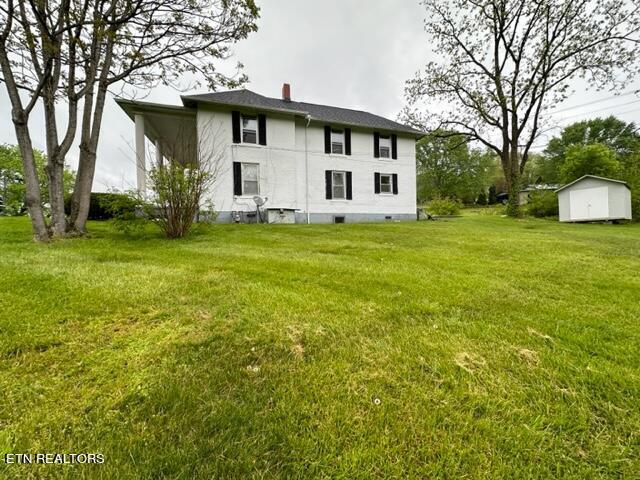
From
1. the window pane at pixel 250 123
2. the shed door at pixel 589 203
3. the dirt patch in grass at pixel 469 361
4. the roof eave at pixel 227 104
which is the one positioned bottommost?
the dirt patch in grass at pixel 469 361

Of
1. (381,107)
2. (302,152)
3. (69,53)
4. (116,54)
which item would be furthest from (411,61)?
(69,53)

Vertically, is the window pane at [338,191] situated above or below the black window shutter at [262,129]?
below

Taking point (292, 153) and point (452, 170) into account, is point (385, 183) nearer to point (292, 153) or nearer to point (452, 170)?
point (292, 153)

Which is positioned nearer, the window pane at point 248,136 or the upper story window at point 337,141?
the window pane at point 248,136

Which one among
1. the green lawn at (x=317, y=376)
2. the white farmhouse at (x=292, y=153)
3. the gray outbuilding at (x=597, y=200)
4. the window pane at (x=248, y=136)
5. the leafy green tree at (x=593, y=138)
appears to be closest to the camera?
the green lawn at (x=317, y=376)

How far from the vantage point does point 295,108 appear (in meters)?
14.0

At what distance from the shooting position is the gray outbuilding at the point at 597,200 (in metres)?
15.4

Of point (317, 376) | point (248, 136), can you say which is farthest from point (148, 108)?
point (317, 376)

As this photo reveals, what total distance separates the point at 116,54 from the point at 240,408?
9.41 meters

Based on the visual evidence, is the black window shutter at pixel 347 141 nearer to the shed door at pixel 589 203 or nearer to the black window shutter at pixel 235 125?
the black window shutter at pixel 235 125

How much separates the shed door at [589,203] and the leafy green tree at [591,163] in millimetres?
11291

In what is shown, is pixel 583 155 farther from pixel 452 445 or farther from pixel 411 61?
pixel 452 445

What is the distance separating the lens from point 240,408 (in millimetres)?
1425

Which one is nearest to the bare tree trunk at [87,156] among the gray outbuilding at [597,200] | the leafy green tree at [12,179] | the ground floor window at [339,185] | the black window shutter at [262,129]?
the black window shutter at [262,129]
